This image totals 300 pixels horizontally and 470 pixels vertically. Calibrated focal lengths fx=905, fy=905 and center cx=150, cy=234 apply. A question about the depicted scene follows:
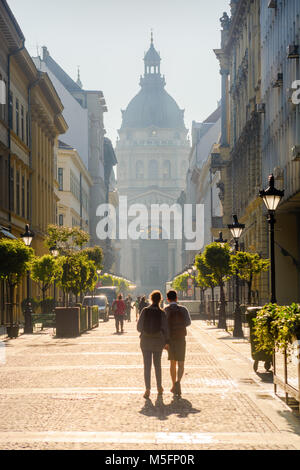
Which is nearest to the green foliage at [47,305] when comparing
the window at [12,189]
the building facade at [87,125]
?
the window at [12,189]

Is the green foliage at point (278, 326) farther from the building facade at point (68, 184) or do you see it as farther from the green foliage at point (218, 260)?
the building facade at point (68, 184)

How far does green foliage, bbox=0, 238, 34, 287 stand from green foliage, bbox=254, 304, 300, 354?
17.1m

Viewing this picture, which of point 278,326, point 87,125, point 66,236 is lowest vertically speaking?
point 278,326

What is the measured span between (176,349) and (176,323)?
420 millimetres

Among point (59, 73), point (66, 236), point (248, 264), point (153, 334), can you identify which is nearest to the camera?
point (153, 334)

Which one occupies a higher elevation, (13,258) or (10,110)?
(10,110)

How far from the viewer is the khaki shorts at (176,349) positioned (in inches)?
575

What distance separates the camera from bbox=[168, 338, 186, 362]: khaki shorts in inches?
575

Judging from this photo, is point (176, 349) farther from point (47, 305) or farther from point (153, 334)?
point (47, 305)

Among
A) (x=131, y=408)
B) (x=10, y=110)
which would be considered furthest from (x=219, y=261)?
(x=131, y=408)

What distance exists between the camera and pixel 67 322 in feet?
107

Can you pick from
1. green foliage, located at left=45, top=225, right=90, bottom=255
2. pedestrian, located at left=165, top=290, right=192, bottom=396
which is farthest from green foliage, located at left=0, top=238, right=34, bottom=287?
pedestrian, located at left=165, top=290, right=192, bottom=396

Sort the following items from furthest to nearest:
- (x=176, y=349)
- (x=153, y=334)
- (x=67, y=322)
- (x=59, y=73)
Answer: (x=59, y=73) → (x=67, y=322) → (x=176, y=349) → (x=153, y=334)
